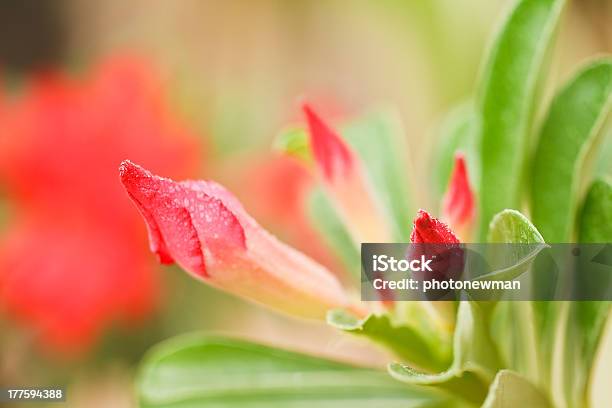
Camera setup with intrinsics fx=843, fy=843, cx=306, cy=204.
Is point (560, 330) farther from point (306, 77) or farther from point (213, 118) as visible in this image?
point (306, 77)

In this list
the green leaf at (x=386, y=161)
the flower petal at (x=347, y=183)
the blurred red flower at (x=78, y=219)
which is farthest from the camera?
the blurred red flower at (x=78, y=219)

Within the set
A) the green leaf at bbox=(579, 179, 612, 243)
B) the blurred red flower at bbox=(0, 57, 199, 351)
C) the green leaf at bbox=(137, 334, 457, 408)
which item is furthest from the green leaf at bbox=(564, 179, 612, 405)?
the blurred red flower at bbox=(0, 57, 199, 351)

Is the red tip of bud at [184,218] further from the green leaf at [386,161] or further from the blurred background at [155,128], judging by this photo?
the blurred background at [155,128]

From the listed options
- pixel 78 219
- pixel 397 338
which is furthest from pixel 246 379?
pixel 78 219

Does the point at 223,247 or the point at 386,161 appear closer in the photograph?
the point at 223,247

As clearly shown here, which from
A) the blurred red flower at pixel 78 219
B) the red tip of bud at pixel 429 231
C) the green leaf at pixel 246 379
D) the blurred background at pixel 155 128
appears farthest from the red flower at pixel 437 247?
the blurred red flower at pixel 78 219

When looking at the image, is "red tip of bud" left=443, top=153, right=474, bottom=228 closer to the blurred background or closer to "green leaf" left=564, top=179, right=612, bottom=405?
"green leaf" left=564, top=179, right=612, bottom=405

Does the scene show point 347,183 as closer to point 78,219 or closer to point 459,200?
point 459,200

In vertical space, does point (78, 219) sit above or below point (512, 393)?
above
